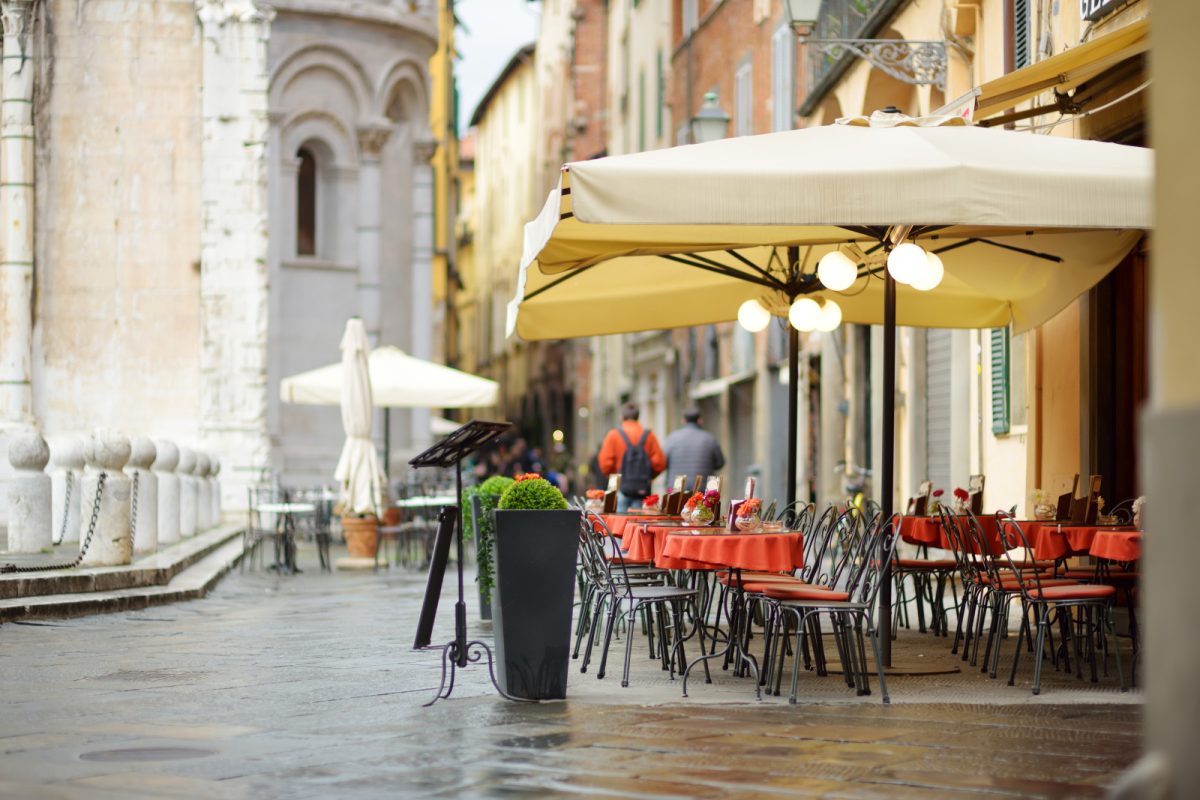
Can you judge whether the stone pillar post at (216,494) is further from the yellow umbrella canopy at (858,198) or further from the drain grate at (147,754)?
the drain grate at (147,754)

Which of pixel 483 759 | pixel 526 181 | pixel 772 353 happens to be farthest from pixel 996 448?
pixel 526 181

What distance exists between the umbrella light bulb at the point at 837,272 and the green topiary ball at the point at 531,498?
298cm

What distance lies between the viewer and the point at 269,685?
8.70 meters

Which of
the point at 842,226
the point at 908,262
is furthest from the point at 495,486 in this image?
the point at 908,262

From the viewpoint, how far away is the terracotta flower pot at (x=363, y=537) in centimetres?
1969

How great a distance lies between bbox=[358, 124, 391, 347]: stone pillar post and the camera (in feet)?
96.2

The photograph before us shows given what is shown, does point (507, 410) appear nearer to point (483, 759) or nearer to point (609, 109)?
point (609, 109)

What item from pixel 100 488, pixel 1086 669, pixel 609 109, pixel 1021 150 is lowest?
pixel 1086 669

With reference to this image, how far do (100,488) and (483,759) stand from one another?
8724mm

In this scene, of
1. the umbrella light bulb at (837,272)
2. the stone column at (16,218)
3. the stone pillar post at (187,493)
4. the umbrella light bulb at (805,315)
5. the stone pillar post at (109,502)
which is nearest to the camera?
the umbrella light bulb at (837,272)

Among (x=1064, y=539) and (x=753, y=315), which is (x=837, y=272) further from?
(x=1064, y=539)

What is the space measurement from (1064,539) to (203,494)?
14.2 meters

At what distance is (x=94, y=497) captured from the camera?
14.2 meters

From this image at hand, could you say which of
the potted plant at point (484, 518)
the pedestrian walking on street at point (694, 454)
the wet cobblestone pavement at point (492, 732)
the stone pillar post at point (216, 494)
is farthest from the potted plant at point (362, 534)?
the wet cobblestone pavement at point (492, 732)
